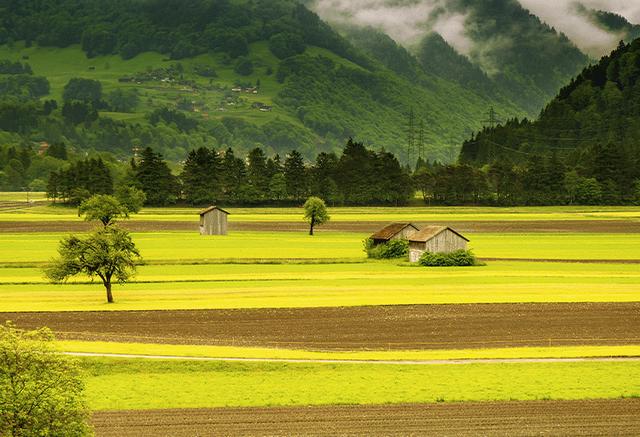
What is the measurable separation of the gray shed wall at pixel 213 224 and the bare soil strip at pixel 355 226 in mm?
8825

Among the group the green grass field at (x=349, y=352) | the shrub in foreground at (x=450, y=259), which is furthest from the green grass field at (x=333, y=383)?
the shrub in foreground at (x=450, y=259)

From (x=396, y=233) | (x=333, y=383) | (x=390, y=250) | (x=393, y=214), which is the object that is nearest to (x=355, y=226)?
(x=393, y=214)

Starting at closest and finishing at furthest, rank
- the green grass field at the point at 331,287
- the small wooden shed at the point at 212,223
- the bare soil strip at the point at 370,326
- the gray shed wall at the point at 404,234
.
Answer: the bare soil strip at the point at 370,326 → the green grass field at the point at 331,287 → the gray shed wall at the point at 404,234 → the small wooden shed at the point at 212,223

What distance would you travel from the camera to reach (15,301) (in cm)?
6612

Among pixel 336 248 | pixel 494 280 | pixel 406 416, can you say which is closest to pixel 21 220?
pixel 336 248

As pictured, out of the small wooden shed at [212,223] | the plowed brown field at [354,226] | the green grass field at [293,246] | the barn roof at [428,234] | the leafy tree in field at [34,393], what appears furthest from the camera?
the plowed brown field at [354,226]

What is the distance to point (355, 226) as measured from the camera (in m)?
152

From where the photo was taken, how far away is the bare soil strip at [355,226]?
14012cm

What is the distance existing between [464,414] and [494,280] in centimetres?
4381

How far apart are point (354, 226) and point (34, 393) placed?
126m

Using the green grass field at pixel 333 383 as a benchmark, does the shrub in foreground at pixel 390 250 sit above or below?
→ above

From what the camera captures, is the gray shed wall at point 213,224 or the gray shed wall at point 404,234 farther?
the gray shed wall at point 213,224

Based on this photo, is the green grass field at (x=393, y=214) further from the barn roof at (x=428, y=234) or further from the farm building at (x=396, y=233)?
the barn roof at (x=428, y=234)

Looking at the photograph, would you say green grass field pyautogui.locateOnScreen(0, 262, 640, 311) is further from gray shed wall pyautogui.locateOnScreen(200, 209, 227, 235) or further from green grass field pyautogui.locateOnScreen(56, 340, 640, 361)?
gray shed wall pyautogui.locateOnScreen(200, 209, 227, 235)
